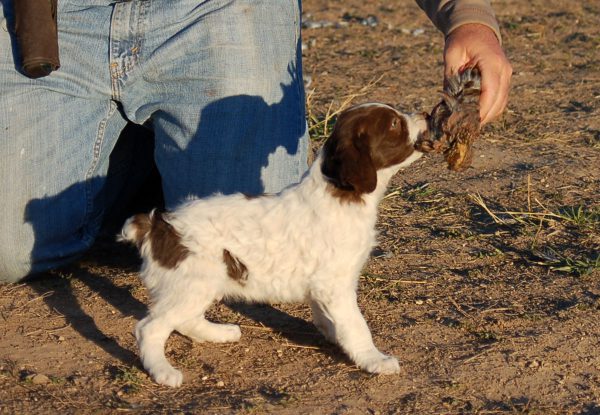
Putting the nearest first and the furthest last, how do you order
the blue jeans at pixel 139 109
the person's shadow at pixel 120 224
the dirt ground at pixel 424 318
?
1. the dirt ground at pixel 424 318
2. the person's shadow at pixel 120 224
3. the blue jeans at pixel 139 109

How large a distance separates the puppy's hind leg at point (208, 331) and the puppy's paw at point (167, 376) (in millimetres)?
306

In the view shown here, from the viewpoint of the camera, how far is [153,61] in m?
5.37

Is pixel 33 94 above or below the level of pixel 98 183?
above

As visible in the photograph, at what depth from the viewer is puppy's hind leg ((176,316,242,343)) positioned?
4645mm

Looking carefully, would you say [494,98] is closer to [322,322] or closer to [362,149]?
[362,149]

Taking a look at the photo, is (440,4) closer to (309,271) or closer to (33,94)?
(309,271)

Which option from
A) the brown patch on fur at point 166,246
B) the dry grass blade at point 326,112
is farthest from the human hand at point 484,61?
the dry grass blade at point 326,112

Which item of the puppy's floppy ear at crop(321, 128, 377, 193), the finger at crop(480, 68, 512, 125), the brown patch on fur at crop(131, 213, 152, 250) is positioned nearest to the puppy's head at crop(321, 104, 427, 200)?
the puppy's floppy ear at crop(321, 128, 377, 193)

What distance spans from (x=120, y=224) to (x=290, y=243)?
2027 millimetres

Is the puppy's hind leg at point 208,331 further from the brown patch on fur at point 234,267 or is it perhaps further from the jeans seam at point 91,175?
the jeans seam at point 91,175

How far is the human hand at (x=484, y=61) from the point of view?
4684 mm

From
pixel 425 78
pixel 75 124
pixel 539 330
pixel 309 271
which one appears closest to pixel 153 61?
pixel 75 124

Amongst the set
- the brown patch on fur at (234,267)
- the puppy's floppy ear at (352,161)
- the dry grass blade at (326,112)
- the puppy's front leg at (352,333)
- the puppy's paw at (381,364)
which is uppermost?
the puppy's floppy ear at (352,161)

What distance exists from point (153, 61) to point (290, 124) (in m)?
0.77
